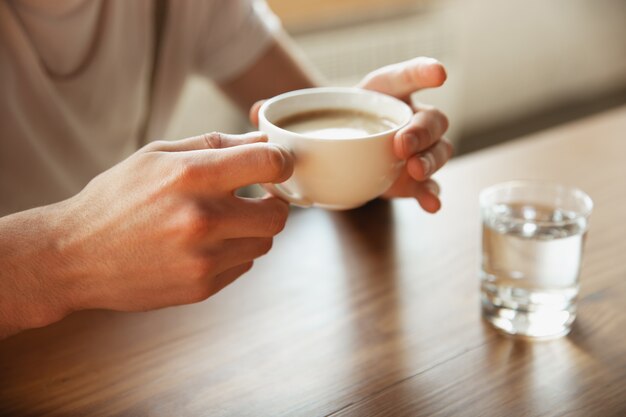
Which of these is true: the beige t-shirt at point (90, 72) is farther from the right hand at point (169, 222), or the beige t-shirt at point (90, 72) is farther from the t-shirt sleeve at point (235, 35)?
the right hand at point (169, 222)

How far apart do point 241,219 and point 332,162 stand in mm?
98

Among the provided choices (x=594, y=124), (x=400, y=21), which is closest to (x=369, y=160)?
(x=594, y=124)

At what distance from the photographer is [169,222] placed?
2.14 feet

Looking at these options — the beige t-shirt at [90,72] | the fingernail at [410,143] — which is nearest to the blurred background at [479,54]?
the beige t-shirt at [90,72]

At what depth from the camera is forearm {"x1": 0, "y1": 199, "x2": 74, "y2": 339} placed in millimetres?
691

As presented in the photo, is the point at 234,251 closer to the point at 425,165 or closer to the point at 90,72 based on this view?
the point at 425,165

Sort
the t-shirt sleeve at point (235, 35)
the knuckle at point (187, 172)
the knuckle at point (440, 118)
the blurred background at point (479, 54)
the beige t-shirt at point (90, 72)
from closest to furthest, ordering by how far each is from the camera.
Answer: the knuckle at point (187, 172) < the knuckle at point (440, 118) < the beige t-shirt at point (90, 72) < the t-shirt sleeve at point (235, 35) < the blurred background at point (479, 54)

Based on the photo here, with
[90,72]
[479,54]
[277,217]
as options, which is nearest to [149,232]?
[277,217]

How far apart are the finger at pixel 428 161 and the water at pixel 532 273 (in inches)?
3.3

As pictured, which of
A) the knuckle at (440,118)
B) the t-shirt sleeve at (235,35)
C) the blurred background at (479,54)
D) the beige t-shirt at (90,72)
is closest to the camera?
the knuckle at (440,118)

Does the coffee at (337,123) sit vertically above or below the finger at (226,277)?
above

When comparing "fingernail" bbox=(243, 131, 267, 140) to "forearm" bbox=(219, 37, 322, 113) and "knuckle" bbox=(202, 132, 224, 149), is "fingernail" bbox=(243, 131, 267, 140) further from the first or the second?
"forearm" bbox=(219, 37, 322, 113)

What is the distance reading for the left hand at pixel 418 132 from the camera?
736 mm

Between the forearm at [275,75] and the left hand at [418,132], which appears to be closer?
the left hand at [418,132]
